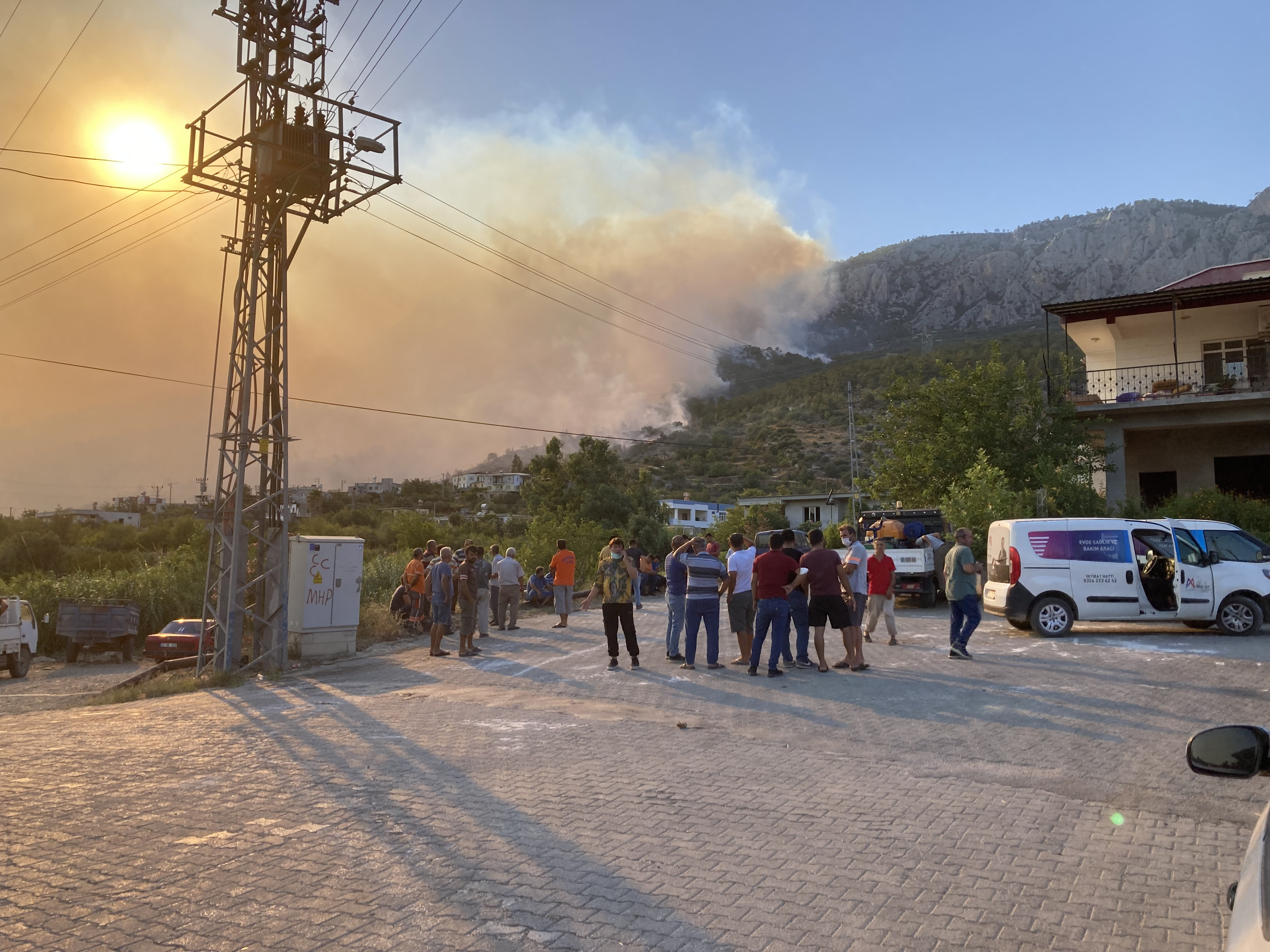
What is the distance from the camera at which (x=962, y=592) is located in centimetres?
1207

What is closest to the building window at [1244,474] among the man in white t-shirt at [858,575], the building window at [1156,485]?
the building window at [1156,485]

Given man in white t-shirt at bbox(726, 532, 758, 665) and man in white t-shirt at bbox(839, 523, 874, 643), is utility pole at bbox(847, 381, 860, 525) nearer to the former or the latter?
man in white t-shirt at bbox(839, 523, 874, 643)

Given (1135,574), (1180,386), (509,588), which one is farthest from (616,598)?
(1180,386)

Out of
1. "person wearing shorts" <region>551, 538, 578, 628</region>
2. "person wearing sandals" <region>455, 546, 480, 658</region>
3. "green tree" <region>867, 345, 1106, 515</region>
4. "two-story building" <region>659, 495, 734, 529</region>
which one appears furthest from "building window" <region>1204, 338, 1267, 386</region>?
"two-story building" <region>659, 495, 734, 529</region>

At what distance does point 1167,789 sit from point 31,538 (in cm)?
7300

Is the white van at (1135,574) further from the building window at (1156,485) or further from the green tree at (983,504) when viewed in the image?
the building window at (1156,485)

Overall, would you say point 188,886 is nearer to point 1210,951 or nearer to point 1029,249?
point 1210,951

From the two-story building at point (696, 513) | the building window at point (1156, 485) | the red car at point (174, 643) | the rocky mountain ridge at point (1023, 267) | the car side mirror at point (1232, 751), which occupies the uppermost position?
the rocky mountain ridge at point (1023, 267)

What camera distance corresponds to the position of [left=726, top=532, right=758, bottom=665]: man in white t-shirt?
1191 cm

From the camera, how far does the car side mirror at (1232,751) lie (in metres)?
2.41

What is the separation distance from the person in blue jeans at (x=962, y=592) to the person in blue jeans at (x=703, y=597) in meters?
3.03

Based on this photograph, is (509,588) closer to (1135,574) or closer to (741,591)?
(741,591)

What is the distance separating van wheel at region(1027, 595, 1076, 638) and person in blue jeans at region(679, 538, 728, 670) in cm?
569

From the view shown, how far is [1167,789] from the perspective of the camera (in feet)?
20.3
